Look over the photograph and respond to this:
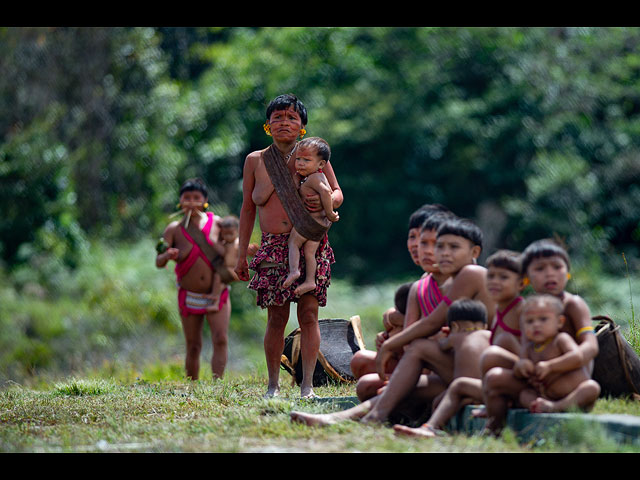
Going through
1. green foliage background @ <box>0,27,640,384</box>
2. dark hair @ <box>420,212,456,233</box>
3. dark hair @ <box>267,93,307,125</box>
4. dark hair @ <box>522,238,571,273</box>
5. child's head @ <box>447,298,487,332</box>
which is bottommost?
child's head @ <box>447,298,487,332</box>

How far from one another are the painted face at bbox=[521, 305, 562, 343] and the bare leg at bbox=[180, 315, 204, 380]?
4.62 m

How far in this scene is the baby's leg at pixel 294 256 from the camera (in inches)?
240

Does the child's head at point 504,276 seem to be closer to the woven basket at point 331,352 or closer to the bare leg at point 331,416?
the bare leg at point 331,416

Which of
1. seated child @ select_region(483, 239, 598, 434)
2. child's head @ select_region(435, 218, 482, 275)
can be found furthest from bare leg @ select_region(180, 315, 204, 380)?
seated child @ select_region(483, 239, 598, 434)

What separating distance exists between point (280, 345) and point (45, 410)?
1712 mm

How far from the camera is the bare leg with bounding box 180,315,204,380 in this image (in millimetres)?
8445

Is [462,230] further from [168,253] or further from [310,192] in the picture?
[168,253]

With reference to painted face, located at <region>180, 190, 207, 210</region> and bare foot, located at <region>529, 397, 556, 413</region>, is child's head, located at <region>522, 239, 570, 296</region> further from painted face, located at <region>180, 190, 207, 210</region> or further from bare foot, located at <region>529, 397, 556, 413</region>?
painted face, located at <region>180, 190, 207, 210</region>

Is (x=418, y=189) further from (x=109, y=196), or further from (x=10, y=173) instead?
(x=10, y=173)

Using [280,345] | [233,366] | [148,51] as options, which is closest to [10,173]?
[148,51]

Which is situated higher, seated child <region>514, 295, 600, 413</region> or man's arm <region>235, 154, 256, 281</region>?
man's arm <region>235, 154, 256, 281</region>

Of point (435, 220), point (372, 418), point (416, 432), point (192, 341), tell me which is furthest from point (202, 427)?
point (192, 341)

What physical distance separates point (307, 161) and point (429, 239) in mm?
1164

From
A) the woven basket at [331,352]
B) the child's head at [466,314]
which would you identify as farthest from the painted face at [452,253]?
the woven basket at [331,352]
